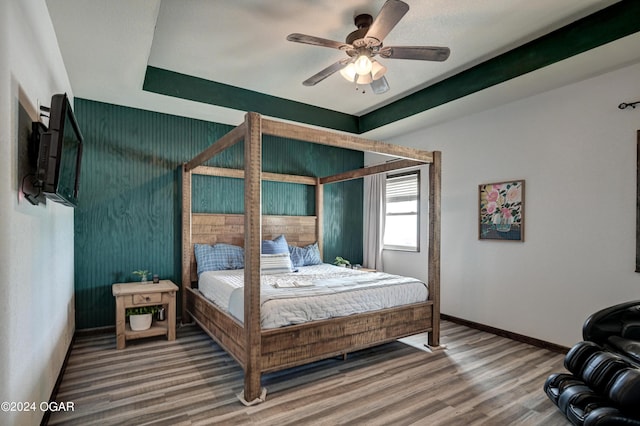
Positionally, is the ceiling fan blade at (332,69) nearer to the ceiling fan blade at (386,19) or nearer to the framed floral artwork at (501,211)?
the ceiling fan blade at (386,19)

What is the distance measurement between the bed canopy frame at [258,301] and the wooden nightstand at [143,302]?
0.31 meters

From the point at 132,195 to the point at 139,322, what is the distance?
1565 millimetres

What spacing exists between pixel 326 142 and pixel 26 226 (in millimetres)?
2095

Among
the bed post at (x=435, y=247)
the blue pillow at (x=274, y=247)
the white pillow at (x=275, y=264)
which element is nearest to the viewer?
the bed post at (x=435, y=247)

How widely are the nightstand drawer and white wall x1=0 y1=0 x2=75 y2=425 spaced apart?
2.74ft

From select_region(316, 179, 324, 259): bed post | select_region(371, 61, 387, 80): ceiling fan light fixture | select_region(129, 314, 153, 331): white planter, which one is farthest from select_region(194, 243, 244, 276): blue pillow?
select_region(371, 61, 387, 80): ceiling fan light fixture

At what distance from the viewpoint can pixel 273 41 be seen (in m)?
3.19

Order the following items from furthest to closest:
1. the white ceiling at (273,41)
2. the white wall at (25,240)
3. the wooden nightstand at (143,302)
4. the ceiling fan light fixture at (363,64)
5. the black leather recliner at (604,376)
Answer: the wooden nightstand at (143,302), the ceiling fan light fixture at (363,64), the white ceiling at (273,41), the black leather recliner at (604,376), the white wall at (25,240)

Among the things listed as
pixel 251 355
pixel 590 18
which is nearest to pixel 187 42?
pixel 251 355

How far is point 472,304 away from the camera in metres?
4.43

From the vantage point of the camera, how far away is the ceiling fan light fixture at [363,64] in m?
2.77

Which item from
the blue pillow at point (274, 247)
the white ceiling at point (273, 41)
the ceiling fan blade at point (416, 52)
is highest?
the white ceiling at point (273, 41)

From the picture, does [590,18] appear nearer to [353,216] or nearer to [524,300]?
[524,300]

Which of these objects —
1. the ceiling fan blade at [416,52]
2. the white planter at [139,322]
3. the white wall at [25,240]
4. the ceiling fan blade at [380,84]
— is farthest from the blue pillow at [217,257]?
the ceiling fan blade at [416,52]
